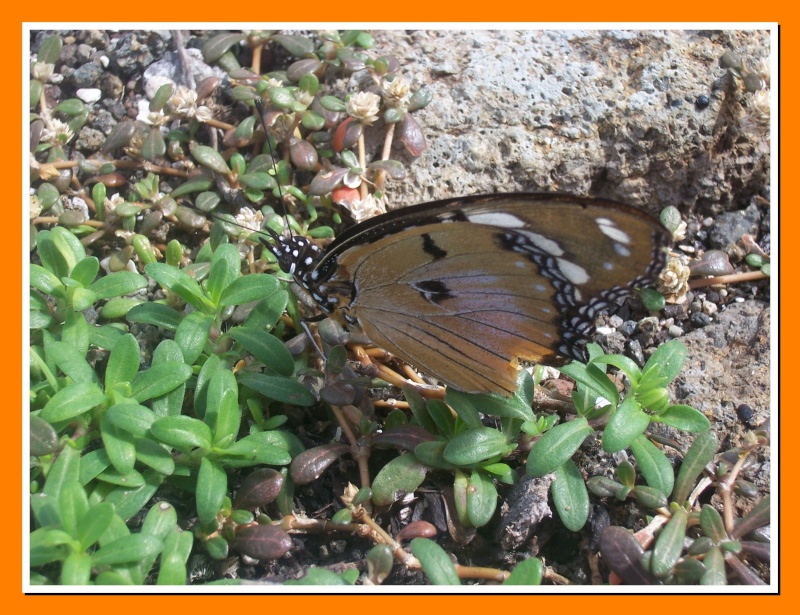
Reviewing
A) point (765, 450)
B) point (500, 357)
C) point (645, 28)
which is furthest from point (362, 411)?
point (645, 28)

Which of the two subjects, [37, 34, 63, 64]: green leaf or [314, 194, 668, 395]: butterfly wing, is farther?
[37, 34, 63, 64]: green leaf

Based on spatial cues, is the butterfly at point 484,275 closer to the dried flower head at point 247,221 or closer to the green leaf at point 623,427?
the green leaf at point 623,427

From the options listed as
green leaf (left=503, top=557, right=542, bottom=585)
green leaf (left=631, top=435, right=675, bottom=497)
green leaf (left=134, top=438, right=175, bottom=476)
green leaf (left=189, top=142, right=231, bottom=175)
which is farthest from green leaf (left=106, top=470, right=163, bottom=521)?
green leaf (left=631, top=435, right=675, bottom=497)

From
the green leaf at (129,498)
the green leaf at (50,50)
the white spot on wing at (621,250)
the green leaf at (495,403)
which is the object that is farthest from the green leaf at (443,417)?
the green leaf at (50,50)

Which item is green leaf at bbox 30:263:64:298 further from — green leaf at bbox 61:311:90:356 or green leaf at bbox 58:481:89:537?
green leaf at bbox 58:481:89:537

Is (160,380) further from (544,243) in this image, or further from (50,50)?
(50,50)

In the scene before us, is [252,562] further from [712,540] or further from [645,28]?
[645,28]
